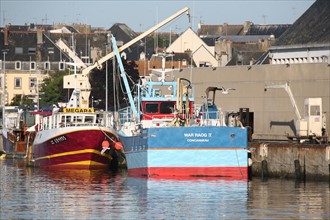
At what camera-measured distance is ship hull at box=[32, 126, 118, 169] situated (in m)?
66.4

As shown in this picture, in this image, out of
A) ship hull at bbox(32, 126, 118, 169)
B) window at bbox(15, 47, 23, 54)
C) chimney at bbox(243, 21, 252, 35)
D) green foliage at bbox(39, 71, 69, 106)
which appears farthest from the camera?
chimney at bbox(243, 21, 252, 35)

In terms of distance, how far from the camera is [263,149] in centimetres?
5997

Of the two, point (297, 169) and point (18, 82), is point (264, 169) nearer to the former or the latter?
point (297, 169)

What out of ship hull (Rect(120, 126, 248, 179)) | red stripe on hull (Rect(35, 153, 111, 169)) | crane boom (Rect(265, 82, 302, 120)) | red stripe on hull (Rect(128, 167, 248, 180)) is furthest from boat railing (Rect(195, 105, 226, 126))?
red stripe on hull (Rect(35, 153, 111, 169))

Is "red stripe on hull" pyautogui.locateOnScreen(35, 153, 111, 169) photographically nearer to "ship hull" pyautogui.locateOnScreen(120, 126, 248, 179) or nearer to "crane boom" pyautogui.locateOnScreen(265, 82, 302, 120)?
"ship hull" pyautogui.locateOnScreen(120, 126, 248, 179)

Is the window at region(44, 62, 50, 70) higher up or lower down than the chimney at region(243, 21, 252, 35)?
lower down

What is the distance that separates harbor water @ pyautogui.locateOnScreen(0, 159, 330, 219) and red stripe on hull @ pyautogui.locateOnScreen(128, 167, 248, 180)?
2.38ft

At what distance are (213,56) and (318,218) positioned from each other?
315ft

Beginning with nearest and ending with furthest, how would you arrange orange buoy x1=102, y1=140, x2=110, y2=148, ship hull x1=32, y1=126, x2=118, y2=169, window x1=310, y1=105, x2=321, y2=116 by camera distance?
window x1=310, y1=105, x2=321, y2=116 < orange buoy x1=102, y1=140, x2=110, y2=148 < ship hull x1=32, y1=126, x2=118, y2=169

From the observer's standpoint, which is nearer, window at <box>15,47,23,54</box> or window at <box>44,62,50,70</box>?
window at <box>44,62,50,70</box>

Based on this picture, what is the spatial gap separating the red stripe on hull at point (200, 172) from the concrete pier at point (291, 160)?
1834mm

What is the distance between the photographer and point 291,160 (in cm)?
5806

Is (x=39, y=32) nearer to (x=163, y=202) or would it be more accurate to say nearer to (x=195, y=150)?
(x=195, y=150)

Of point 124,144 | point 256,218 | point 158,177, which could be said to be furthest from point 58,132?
point 256,218
